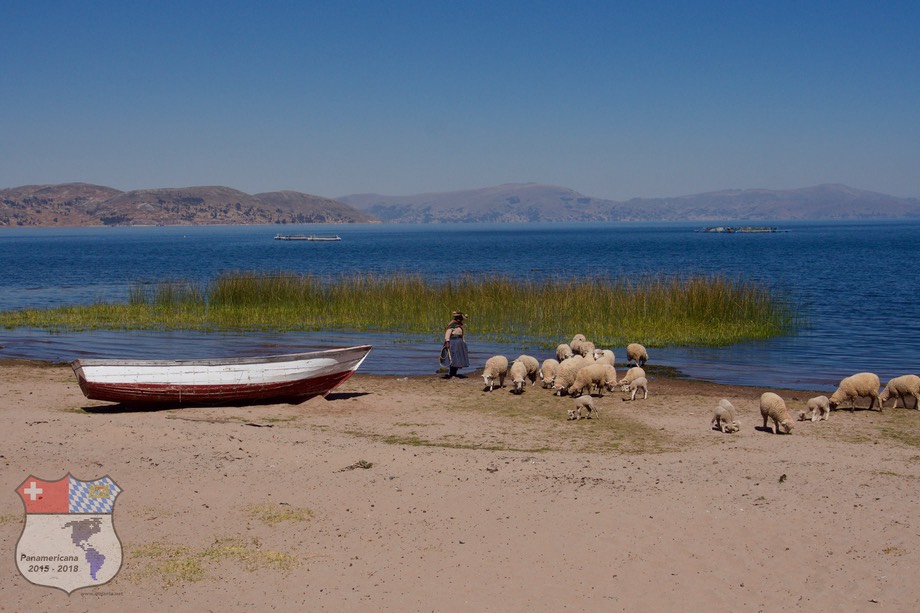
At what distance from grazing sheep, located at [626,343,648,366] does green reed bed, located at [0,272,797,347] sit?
11.4ft

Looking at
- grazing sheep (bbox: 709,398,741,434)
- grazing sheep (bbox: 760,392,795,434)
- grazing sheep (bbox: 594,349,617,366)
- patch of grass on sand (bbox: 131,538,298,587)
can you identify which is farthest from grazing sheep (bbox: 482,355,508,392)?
patch of grass on sand (bbox: 131,538,298,587)

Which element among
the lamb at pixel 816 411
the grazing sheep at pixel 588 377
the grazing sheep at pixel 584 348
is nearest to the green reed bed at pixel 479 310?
the grazing sheep at pixel 584 348

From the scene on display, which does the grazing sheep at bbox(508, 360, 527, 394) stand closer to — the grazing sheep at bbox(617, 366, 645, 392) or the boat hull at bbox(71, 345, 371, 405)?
the grazing sheep at bbox(617, 366, 645, 392)

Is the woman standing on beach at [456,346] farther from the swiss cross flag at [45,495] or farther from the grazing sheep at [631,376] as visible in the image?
the swiss cross flag at [45,495]

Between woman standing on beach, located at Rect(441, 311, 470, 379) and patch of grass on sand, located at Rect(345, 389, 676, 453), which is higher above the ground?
woman standing on beach, located at Rect(441, 311, 470, 379)

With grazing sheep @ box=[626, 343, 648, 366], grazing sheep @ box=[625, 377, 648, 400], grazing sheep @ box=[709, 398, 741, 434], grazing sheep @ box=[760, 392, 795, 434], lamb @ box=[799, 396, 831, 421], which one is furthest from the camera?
grazing sheep @ box=[626, 343, 648, 366]

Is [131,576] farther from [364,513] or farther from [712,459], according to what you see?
[712,459]

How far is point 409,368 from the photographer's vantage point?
2255 centimetres

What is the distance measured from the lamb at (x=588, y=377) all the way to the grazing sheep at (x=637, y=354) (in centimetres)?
442

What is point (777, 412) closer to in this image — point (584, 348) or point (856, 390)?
point (856, 390)

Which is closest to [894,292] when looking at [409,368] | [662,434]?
[409,368]

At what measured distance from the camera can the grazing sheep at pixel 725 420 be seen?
570 inches

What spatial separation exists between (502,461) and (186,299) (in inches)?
1028

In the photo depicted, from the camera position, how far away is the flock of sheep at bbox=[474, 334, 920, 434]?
1452 centimetres
